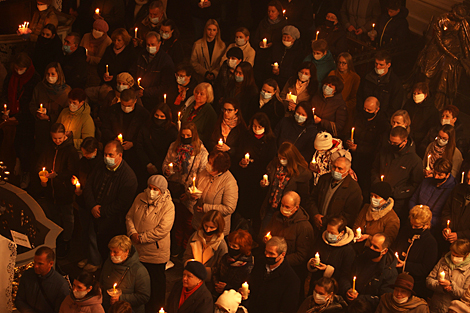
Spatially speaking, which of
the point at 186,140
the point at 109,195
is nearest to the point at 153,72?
the point at 186,140

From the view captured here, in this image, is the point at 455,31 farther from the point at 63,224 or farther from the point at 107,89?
the point at 63,224

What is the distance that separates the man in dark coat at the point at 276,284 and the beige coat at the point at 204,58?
4.28 m

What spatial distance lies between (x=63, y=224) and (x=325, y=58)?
4.29 metres

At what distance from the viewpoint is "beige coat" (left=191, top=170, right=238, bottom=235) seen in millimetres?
8609

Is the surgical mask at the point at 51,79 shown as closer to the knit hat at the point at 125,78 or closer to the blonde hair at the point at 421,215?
the knit hat at the point at 125,78

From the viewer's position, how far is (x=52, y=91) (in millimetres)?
10352

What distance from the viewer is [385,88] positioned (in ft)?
34.3

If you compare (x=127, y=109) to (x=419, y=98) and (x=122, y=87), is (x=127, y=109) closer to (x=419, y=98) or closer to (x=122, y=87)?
(x=122, y=87)

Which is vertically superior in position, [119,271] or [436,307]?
[119,271]

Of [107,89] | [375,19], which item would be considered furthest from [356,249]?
[375,19]

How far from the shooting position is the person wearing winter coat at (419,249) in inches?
323

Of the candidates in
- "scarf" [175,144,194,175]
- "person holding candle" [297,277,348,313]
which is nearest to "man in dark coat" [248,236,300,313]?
"person holding candle" [297,277,348,313]

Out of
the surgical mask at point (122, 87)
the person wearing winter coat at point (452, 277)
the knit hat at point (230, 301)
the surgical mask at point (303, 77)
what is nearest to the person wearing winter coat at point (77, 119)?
the surgical mask at point (122, 87)

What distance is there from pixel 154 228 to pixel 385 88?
4058 millimetres
